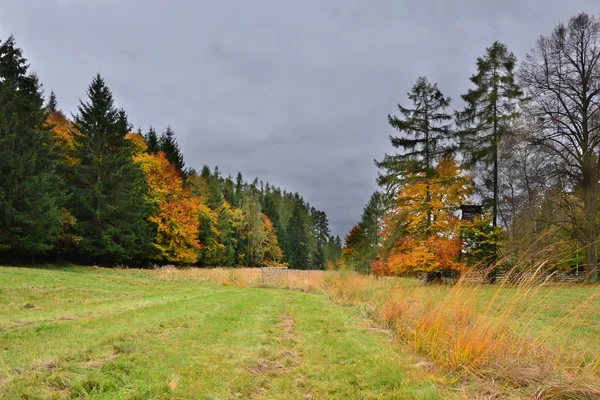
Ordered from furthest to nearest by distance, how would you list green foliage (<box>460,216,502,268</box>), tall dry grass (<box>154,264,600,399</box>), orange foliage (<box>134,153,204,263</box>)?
orange foliage (<box>134,153,204,263</box>), green foliage (<box>460,216,502,268</box>), tall dry grass (<box>154,264,600,399</box>)

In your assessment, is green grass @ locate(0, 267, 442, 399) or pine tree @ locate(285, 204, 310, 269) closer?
green grass @ locate(0, 267, 442, 399)

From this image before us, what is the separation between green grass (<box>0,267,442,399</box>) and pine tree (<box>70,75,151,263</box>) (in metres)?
17.4

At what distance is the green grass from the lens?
372 centimetres

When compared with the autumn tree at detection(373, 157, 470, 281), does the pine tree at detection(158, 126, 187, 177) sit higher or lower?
higher

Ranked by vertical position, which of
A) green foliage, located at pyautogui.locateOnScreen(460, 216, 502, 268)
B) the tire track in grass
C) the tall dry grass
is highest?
green foliage, located at pyautogui.locateOnScreen(460, 216, 502, 268)

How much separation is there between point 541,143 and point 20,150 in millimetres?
30040

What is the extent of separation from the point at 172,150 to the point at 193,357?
4015cm

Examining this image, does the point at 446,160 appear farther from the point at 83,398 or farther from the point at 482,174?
the point at 83,398

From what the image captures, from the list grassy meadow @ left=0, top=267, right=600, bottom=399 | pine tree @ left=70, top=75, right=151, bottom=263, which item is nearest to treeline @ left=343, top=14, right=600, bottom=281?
grassy meadow @ left=0, top=267, right=600, bottom=399

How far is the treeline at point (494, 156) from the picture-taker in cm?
1861

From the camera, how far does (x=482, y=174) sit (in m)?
26.8

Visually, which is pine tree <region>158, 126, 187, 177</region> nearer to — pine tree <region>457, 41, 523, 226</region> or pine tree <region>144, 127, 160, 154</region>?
pine tree <region>144, 127, 160, 154</region>

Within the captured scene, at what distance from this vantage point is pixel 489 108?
2142 cm

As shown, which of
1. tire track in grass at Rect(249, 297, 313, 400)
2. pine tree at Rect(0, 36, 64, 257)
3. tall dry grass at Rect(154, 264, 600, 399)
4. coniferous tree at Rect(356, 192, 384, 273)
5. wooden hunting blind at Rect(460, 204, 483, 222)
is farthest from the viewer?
coniferous tree at Rect(356, 192, 384, 273)
